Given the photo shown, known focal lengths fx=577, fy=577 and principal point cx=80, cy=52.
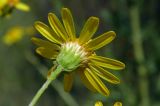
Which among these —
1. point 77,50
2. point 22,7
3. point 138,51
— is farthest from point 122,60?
point 77,50

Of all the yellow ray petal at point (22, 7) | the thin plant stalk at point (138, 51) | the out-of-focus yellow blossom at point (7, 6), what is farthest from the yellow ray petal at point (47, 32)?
the thin plant stalk at point (138, 51)

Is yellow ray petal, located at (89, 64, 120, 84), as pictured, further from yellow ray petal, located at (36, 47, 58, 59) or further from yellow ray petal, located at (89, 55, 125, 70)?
yellow ray petal, located at (36, 47, 58, 59)

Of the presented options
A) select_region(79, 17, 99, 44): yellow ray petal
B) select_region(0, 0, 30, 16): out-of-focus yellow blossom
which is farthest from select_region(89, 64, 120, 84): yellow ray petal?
select_region(0, 0, 30, 16): out-of-focus yellow blossom

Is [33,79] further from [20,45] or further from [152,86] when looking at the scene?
[152,86]

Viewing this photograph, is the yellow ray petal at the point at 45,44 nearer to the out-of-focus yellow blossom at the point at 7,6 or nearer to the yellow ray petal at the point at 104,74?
the yellow ray petal at the point at 104,74

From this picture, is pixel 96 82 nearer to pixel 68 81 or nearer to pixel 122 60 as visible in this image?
pixel 68 81

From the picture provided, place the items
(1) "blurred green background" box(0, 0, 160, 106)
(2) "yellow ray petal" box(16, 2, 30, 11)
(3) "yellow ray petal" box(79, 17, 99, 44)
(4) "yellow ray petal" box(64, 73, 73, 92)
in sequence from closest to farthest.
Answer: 1. (3) "yellow ray petal" box(79, 17, 99, 44)
2. (4) "yellow ray petal" box(64, 73, 73, 92)
3. (2) "yellow ray petal" box(16, 2, 30, 11)
4. (1) "blurred green background" box(0, 0, 160, 106)

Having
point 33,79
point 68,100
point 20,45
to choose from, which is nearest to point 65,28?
point 68,100
